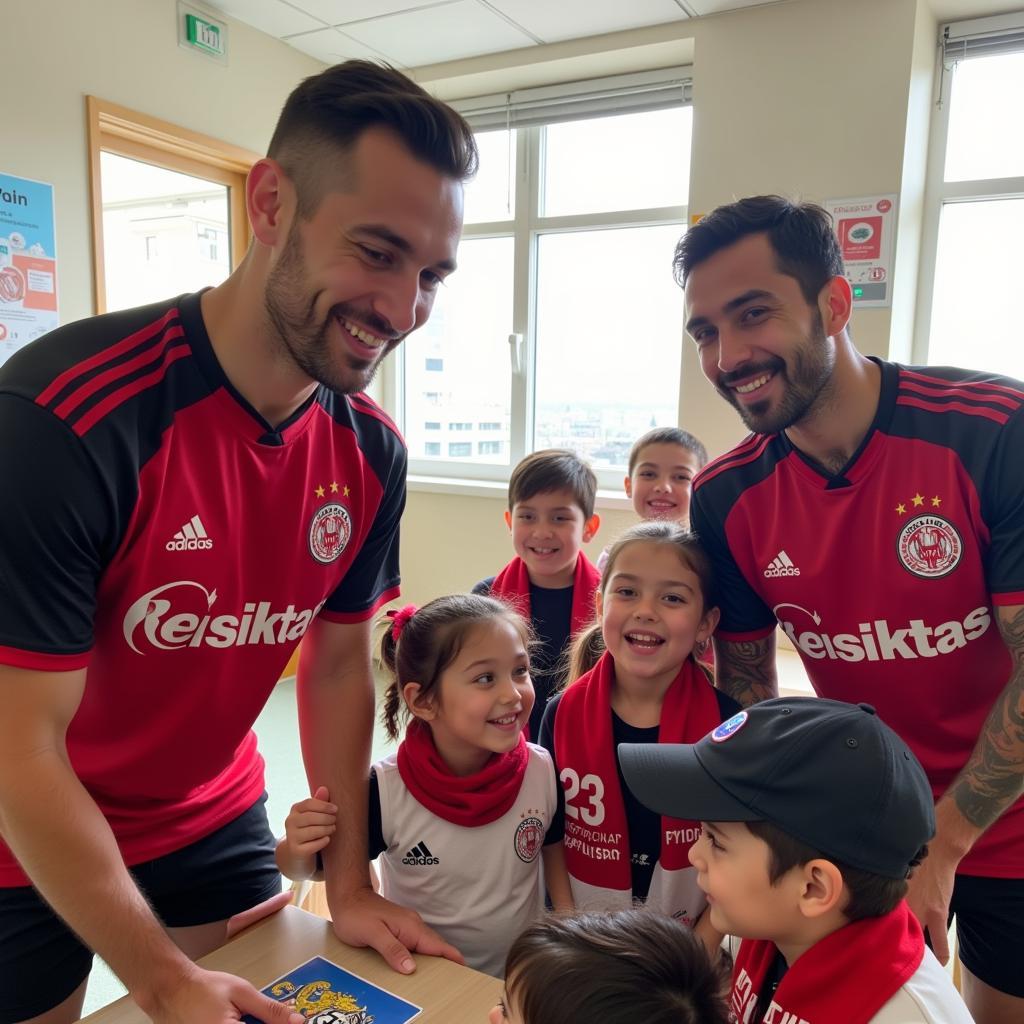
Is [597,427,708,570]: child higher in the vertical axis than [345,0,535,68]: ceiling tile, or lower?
lower

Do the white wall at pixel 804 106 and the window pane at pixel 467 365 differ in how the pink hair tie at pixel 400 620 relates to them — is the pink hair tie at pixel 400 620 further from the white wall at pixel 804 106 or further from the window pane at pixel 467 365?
the window pane at pixel 467 365

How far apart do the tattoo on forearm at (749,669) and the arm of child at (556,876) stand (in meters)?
0.44

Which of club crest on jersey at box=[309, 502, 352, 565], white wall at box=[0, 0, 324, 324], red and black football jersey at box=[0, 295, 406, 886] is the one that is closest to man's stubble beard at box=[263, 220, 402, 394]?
red and black football jersey at box=[0, 295, 406, 886]

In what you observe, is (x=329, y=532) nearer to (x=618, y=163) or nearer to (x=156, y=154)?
(x=156, y=154)

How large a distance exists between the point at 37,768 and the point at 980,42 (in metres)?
3.86

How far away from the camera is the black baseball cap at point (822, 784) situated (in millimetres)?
883

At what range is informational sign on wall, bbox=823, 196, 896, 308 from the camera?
3123 mm

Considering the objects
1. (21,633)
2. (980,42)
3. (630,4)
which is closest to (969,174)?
(980,42)

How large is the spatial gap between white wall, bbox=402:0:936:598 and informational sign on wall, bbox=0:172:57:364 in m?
2.27

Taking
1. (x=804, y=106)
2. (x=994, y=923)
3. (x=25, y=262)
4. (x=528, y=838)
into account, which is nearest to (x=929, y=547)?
(x=994, y=923)

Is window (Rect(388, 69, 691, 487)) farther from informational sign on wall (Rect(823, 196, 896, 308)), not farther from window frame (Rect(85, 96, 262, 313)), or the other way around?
window frame (Rect(85, 96, 262, 313))

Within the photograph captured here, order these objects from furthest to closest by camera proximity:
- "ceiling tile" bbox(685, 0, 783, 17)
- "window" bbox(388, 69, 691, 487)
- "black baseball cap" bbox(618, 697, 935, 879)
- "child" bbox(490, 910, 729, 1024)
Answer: "window" bbox(388, 69, 691, 487) < "ceiling tile" bbox(685, 0, 783, 17) < "black baseball cap" bbox(618, 697, 935, 879) < "child" bbox(490, 910, 729, 1024)

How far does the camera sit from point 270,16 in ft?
11.8

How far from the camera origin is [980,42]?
3.17 meters
